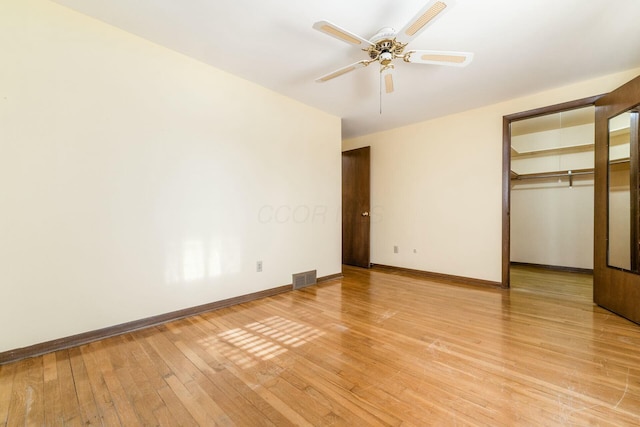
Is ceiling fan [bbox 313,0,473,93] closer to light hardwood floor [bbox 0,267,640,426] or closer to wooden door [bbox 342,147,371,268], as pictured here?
light hardwood floor [bbox 0,267,640,426]

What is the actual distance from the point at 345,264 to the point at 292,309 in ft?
8.65

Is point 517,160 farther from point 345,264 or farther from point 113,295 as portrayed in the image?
point 113,295

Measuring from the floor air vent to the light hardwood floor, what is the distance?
86cm

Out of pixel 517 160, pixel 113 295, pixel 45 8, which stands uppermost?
pixel 45 8

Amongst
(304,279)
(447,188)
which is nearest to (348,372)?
(304,279)

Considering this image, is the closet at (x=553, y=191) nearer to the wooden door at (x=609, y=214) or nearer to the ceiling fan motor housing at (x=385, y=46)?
the wooden door at (x=609, y=214)

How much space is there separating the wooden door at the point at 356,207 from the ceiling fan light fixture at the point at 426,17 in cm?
321

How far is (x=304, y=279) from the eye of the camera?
3.67 metres

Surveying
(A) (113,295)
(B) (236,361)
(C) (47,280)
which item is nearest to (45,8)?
(C) (47,280)

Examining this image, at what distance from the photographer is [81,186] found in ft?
6.69

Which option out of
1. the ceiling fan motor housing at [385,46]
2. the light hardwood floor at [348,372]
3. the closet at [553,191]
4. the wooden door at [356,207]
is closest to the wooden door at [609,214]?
the light hardwood floor at [348,372]

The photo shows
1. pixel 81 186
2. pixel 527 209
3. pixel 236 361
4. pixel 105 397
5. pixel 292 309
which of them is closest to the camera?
pixel 105 397

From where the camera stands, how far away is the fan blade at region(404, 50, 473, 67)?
6.34 ft

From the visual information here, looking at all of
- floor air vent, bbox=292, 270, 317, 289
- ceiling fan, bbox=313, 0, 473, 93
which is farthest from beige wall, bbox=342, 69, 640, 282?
ceiling fan, bbox=313, 0, 473, 93
